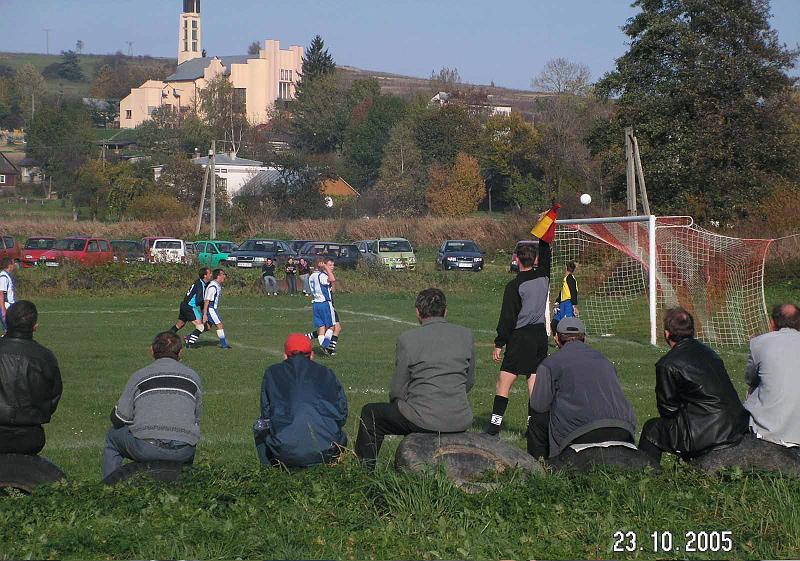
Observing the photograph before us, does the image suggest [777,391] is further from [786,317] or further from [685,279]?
[685,279]

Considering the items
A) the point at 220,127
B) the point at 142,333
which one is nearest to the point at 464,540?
the point at 142,333

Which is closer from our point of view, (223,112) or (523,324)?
(523,324)

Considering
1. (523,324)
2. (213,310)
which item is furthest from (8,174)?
(523,324)

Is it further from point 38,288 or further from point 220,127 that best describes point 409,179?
point 38,288

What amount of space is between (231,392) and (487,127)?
264 ft

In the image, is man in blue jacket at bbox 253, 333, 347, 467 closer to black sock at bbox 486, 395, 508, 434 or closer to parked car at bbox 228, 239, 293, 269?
black sock at bbox 486, 395, 508, 434

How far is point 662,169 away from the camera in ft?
135

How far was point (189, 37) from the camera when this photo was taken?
579 feet

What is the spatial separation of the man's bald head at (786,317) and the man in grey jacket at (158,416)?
15.0ft

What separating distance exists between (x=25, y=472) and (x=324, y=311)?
1187cm

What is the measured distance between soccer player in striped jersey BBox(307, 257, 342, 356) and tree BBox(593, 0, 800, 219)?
79.9 feet

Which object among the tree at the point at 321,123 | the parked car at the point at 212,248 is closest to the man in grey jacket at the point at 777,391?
the parked car at the point at 212,248

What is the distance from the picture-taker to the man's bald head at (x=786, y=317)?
8547 millimetres

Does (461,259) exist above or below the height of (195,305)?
above
